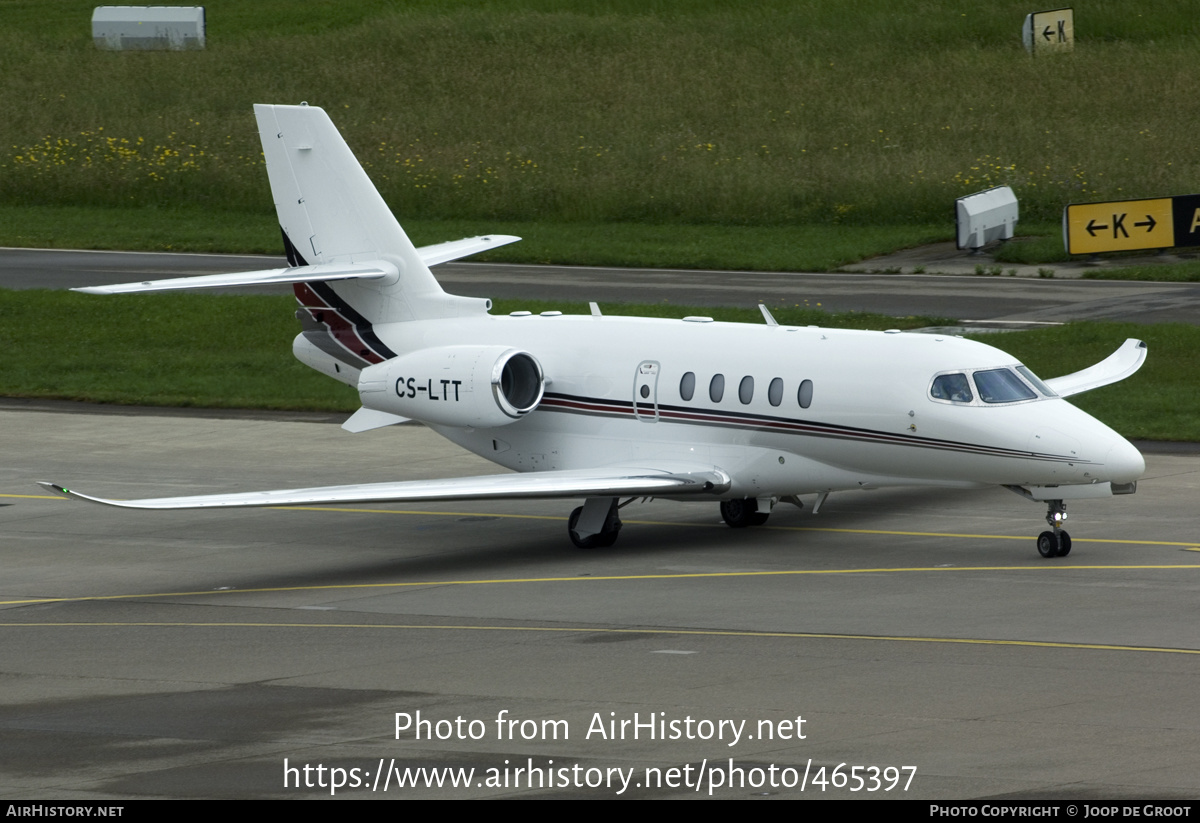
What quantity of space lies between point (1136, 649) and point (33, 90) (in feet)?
236

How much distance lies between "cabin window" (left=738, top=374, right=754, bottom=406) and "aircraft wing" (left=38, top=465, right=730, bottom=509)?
1.04 m

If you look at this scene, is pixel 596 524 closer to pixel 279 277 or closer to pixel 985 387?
pixel 985 387

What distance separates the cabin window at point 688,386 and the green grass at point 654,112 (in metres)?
36.4

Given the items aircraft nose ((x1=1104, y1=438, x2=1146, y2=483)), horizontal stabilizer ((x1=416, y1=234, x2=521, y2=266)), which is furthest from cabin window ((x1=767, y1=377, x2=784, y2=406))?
horizontal stabilizer ((x1=416, y1=234, x2=521, y2=266))

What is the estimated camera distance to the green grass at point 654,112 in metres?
64.4

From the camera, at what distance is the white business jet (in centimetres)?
2452

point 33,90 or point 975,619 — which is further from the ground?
point 33,90

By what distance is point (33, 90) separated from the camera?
8256 cm

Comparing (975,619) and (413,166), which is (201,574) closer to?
(975,619)

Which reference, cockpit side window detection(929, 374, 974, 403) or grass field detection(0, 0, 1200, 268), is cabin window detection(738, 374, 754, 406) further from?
grass field detection(0, 0, 1200, 268)

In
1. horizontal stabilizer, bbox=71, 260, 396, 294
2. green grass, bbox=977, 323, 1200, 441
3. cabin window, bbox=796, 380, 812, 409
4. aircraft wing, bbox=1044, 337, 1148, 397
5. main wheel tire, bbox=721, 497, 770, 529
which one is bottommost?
green grass, bbox=977, 323, 1200, 441

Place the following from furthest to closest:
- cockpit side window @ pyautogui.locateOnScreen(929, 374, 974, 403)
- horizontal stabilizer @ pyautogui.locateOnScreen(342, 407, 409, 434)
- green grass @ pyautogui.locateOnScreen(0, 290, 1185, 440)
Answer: green grass @ pyautogui.locateOnScreen(0, 290, 1185, 440), horizontal stabilizer @ pyautogui.locateOnScreen(342, 407, 409, 434), cockpit side window @ pyautogui.locateOnScreen(929, 374, 974, 403)
